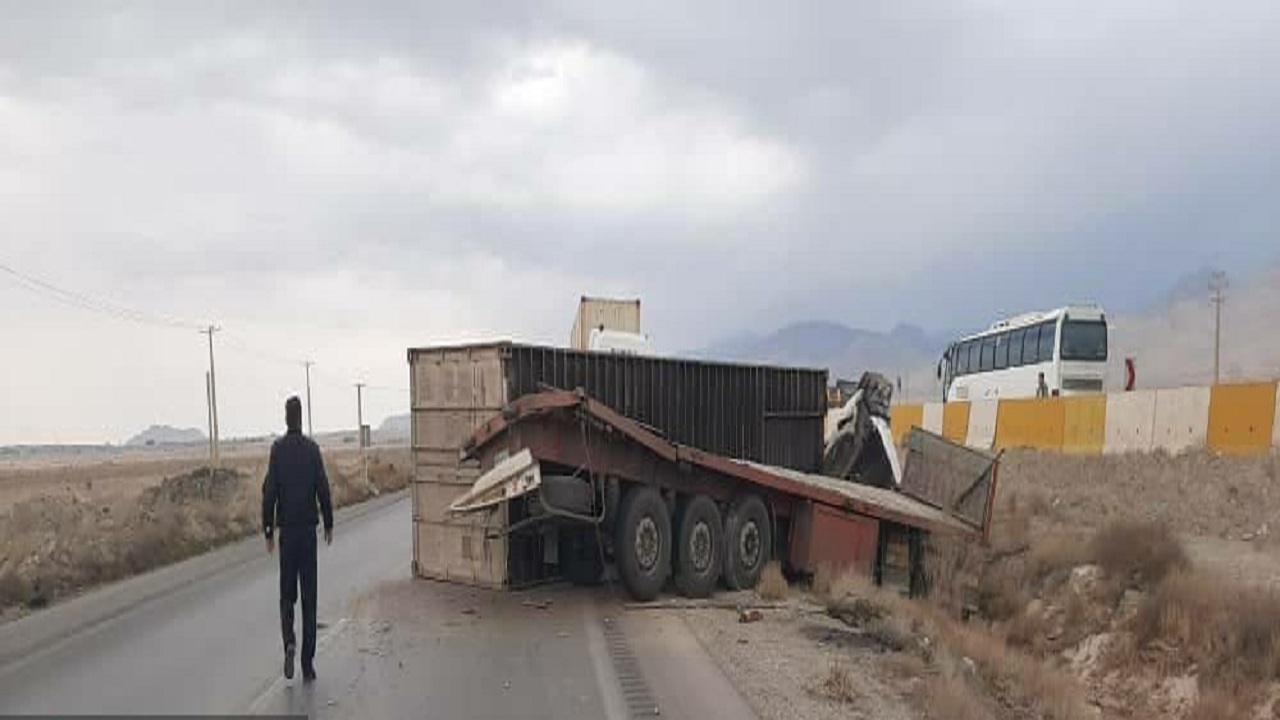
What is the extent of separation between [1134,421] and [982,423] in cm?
1000

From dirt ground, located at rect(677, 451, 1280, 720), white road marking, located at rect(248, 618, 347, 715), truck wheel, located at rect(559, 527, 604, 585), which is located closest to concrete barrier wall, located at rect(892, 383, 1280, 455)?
dirt ground, located at rect(677, 451, 1280, 720)

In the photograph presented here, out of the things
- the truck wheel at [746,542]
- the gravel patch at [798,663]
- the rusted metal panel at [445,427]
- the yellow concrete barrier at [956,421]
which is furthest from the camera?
the yellow concrete barrier at [956,421]

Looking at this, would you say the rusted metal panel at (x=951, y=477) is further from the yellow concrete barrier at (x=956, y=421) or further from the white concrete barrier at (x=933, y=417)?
the white concrete barrier at (x=933, y=417)

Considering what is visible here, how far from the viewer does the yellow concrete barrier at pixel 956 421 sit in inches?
1559

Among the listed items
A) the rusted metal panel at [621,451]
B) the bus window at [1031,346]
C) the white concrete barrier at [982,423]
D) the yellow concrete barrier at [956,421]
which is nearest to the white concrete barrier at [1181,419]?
the white concrete barrier at [982,423]

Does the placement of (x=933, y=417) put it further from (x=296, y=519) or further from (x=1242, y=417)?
(x=296, y=519)

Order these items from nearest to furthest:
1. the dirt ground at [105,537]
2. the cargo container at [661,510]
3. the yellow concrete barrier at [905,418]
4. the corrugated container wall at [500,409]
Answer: the cargo container at [661,510] < the corrugated container wall at [500,409] < the dirt ground at [105,537] < the yellow concrete barrier at [905,418]

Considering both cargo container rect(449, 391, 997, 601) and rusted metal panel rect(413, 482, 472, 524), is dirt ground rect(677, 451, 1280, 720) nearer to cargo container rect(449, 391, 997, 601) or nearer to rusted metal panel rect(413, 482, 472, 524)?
cargo container rect(449, 391, 997, 601)

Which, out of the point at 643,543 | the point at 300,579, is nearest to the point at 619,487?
the point at 643,543

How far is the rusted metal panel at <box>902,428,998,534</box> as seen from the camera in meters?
17.6

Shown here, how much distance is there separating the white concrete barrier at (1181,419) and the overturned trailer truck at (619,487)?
11345 millimetres

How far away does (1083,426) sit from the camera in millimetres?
31031

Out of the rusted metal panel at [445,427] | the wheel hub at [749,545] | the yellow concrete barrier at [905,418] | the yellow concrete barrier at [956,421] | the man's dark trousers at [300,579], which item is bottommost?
the yellow concrete barrier at [905,418]

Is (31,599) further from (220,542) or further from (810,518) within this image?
(810,518)
